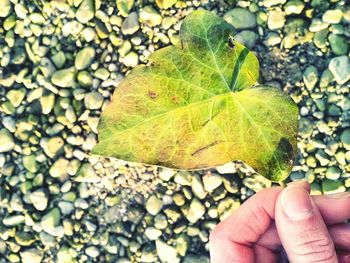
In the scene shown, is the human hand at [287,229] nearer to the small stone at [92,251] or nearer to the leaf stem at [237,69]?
the leaf stem at [237,69]

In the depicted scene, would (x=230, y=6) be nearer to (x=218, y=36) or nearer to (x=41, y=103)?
(x=218, y=36)

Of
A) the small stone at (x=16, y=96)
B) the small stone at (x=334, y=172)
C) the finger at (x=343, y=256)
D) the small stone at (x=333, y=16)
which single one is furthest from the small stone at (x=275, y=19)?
the small stone at (x=16, y=96)

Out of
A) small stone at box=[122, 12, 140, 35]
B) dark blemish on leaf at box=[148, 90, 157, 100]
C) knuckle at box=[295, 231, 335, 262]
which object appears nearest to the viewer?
knuckle at box=[295, 231, 335, 262]

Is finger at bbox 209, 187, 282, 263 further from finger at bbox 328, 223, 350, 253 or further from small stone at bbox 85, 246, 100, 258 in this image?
small stone at bbox 85, 246, 100, 258

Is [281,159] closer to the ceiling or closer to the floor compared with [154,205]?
closer to the ceiling

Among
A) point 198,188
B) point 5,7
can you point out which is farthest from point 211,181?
point 5,7

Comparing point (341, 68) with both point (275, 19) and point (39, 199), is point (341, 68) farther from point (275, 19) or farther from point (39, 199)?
point (39, 199)

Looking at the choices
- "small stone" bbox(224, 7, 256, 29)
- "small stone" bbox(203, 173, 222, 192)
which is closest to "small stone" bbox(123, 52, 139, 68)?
"small stone" bbox(224, 7, 256, 29)
